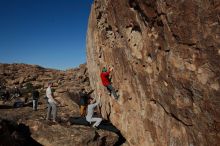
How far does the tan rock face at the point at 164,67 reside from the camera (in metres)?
9.62

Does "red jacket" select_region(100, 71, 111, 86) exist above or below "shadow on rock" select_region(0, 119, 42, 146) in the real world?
above

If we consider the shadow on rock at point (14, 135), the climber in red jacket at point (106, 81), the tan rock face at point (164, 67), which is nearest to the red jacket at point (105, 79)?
the climber in red jacket at point (106, 81)

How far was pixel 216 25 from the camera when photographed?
901 centimetres

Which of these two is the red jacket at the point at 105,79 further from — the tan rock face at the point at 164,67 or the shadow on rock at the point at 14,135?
the shadow on rock at the point at 14,135

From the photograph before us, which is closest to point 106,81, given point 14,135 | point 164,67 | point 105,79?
point 105,79

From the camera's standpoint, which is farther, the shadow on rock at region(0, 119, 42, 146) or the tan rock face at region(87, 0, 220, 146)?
the shadow on rock at region(0, 119, 42, 146)

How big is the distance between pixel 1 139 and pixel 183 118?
31.9ft

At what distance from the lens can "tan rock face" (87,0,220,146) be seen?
9.62 m

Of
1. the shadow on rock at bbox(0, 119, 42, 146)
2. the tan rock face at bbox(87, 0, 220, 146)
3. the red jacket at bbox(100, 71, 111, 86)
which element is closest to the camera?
the tan rock face at bbox(87, 0, 220, 146)

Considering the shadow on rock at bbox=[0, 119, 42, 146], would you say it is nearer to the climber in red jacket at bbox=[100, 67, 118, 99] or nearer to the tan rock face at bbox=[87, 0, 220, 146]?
the climber in red jacket at bbox=[100, 67, 118, 99]

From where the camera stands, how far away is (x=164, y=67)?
11.7 metres

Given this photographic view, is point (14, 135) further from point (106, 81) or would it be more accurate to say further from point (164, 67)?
point (164, 67)

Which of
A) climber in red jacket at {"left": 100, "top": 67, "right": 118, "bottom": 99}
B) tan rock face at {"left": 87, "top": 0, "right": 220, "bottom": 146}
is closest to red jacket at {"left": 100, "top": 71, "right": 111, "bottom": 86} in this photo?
climber in red jacket at {"left": 100, "top": 67, "right": 118, "bottom": 99}

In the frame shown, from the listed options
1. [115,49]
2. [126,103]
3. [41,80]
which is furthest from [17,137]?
[41,80]
